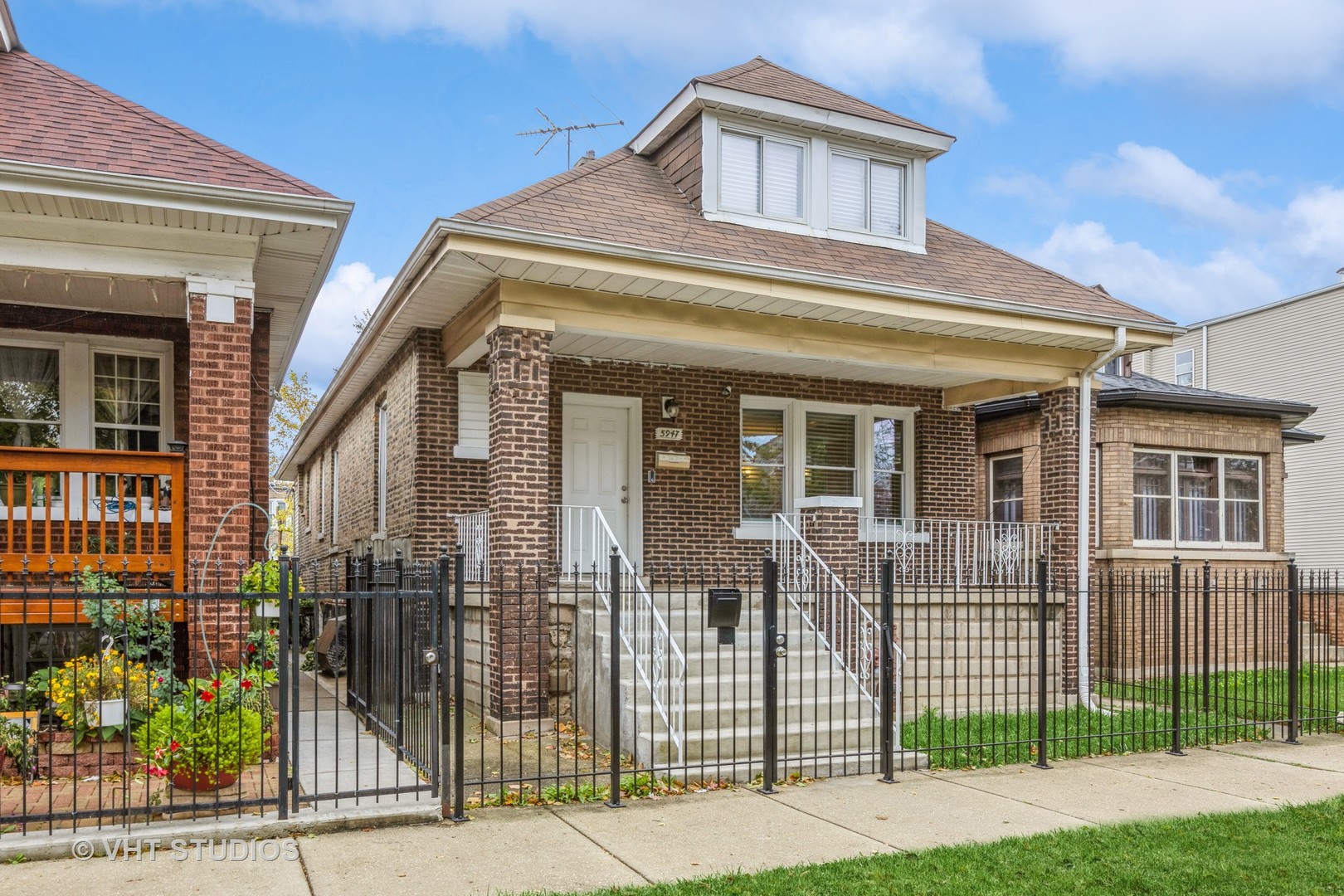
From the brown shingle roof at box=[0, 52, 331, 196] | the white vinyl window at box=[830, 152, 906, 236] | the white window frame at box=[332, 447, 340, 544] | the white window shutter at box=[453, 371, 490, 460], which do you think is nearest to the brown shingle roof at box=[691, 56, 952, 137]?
the white vinyl window at box=[830, 152, 906, 236]

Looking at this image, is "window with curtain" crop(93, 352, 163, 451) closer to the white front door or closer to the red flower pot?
the white front door

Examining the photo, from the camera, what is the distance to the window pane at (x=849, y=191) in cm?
1310

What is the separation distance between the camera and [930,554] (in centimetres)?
1420

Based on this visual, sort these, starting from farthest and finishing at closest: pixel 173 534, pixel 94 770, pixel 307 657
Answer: pixel 307 657 < pixel 173 534 < pixel 94 770

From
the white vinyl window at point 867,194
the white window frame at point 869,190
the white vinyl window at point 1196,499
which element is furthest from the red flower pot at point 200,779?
the white vinyl window at point 1196,499

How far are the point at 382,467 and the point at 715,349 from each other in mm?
5086

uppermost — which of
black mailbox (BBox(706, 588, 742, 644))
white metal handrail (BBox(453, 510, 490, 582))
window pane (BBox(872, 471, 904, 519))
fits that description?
window pane (BBox(872, 471, 904, 519))

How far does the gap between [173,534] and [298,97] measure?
4630cm

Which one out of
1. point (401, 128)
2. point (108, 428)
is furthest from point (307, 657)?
point (401, 128)

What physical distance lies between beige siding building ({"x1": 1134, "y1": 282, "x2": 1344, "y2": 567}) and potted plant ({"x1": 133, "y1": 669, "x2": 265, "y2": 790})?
2158 centimetres

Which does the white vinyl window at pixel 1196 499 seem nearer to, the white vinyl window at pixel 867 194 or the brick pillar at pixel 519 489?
the white vinyl window at pixel 867 194

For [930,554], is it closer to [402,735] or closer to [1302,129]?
[402,735]

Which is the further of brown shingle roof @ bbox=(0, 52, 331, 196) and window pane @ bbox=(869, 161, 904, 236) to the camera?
window pane @ bbox=(869, 161, 904, 236)

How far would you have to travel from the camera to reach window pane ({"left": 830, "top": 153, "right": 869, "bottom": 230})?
13.1m
